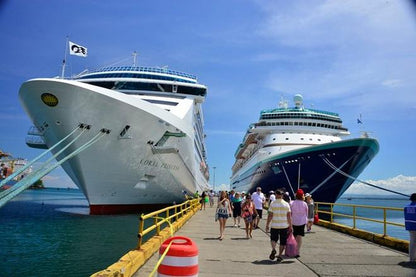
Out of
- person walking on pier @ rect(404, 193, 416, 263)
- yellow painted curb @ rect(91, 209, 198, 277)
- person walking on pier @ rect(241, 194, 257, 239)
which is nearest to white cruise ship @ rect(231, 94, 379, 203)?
person walking on pier @ rect(241, 194, 257, 239)

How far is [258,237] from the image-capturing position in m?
10.8

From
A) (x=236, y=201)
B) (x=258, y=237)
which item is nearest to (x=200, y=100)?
(x=236, y=201)

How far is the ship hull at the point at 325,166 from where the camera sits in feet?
89.2

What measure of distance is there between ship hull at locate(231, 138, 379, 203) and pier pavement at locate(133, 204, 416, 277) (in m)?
18.4

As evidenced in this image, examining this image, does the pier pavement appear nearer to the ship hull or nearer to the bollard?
the bollard

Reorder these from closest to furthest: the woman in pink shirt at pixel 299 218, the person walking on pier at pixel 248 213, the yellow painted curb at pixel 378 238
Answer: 1. the woman in pink shirt at pixel 299 218
2. the yellow painted curb at pixel 378 238
3. the person walking on pier at pixel 248 213

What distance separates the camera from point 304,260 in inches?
280

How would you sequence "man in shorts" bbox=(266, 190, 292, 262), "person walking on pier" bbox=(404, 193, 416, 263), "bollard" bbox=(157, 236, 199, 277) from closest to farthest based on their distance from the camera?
"bollard" bbox=(157, 236, 199, 277), "person walking on pier" bbox=(404, 193, 416, 263), "man in shorts" bbox=(266, 190, 292, 262)

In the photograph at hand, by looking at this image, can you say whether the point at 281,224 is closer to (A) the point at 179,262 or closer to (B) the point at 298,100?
(A) the point at 179,262

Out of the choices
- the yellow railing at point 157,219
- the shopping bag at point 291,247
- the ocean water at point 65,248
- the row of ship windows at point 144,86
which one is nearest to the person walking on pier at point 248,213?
the yellow railing at point 157,219

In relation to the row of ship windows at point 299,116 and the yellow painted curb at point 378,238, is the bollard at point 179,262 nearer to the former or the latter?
the yellow painted curb at point 378,238

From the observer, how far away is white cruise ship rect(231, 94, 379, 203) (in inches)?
1084

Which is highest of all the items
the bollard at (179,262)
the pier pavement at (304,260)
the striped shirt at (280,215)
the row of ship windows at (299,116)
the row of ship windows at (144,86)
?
the row of ship windows at (299,116)

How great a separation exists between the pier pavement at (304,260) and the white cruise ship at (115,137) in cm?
880
